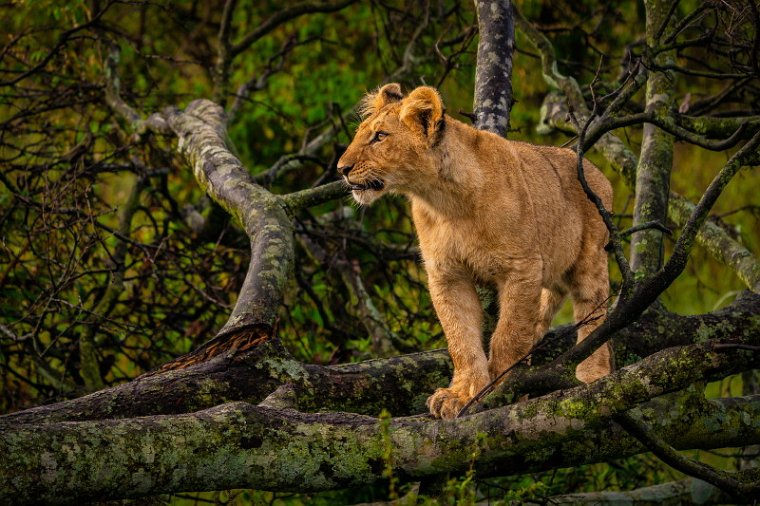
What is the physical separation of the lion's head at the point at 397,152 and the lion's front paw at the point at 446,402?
1.06m

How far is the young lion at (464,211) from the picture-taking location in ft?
17.0

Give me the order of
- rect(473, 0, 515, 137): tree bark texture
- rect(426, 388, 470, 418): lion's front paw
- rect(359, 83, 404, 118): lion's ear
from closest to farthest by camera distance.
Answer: rect(426, 388, 470, 418): lion's front paw
rect(359, 83, 404, 118): lion's ear
rect(473, 0, 515, 137): tree bark texture

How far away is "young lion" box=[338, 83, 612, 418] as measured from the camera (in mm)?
5184

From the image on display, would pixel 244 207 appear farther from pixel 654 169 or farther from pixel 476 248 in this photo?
pixel 654 169

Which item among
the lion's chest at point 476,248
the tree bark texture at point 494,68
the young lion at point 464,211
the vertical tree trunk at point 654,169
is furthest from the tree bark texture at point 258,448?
the tree bark texture at point 494,68

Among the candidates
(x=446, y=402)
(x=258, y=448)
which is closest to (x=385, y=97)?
(x=446, y=402)

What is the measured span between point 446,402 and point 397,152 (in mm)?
1290

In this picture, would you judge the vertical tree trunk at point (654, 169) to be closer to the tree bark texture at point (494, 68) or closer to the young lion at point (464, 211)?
the young lion at point (464, 211)

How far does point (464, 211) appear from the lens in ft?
17.3

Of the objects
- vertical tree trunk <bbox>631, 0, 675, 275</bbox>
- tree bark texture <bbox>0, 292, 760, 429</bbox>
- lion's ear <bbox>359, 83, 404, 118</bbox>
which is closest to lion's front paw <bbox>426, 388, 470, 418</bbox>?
tree bark texture <bbox>0, 292, 760, 429</bbox>

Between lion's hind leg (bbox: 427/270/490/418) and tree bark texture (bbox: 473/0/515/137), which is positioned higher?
tree bark texture (bbox: 473/0/515/137)

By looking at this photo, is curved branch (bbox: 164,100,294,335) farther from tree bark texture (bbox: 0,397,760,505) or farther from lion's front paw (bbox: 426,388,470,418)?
tree bark texture (bbox: 0,397,760,505)

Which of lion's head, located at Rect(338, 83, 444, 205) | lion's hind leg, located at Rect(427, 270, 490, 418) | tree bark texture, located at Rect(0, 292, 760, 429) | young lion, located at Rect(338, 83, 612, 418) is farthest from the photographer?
lion's head, located at Rect(338, 83, 444, 205)

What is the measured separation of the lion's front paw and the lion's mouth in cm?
107
